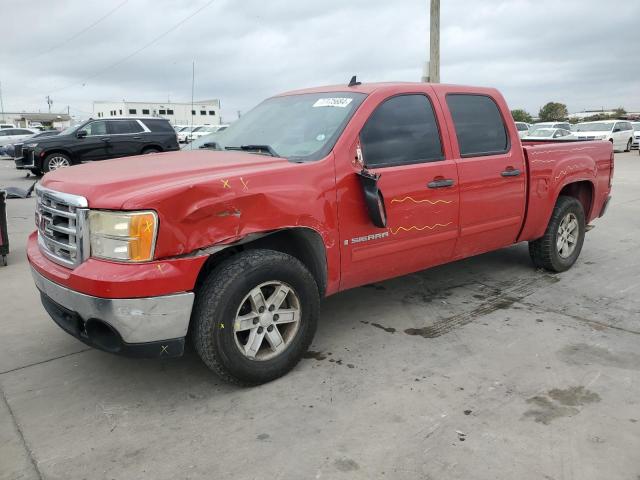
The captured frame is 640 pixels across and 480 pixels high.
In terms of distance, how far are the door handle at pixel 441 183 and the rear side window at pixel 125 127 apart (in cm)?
1366

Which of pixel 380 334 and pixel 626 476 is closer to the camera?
pixel 626 476

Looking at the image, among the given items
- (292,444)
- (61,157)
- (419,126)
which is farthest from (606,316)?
(61,157)

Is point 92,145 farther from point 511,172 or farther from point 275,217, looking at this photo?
point 275,217

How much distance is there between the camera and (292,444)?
8.80 ft

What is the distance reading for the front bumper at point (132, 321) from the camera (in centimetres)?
274

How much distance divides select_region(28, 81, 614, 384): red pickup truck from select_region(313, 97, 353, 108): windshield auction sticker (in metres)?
0.06

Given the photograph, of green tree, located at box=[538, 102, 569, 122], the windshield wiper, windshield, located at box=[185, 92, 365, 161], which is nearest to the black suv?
windshield, located at box=[185, 92, 365, 161]

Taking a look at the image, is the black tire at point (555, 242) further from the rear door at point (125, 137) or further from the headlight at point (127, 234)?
the rear door at point (125, 137)

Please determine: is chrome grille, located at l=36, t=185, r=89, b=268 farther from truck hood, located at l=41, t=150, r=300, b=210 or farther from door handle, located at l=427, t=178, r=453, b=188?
door handle, located at l=427, t=178, r=453, b=188

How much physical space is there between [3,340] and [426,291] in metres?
3.51

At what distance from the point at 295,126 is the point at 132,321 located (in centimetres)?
186

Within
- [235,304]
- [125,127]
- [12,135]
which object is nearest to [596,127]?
[125,127]

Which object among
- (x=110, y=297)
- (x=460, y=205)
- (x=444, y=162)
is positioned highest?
(x=444, y=162)

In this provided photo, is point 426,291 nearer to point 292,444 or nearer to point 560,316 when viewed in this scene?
point 560,316
